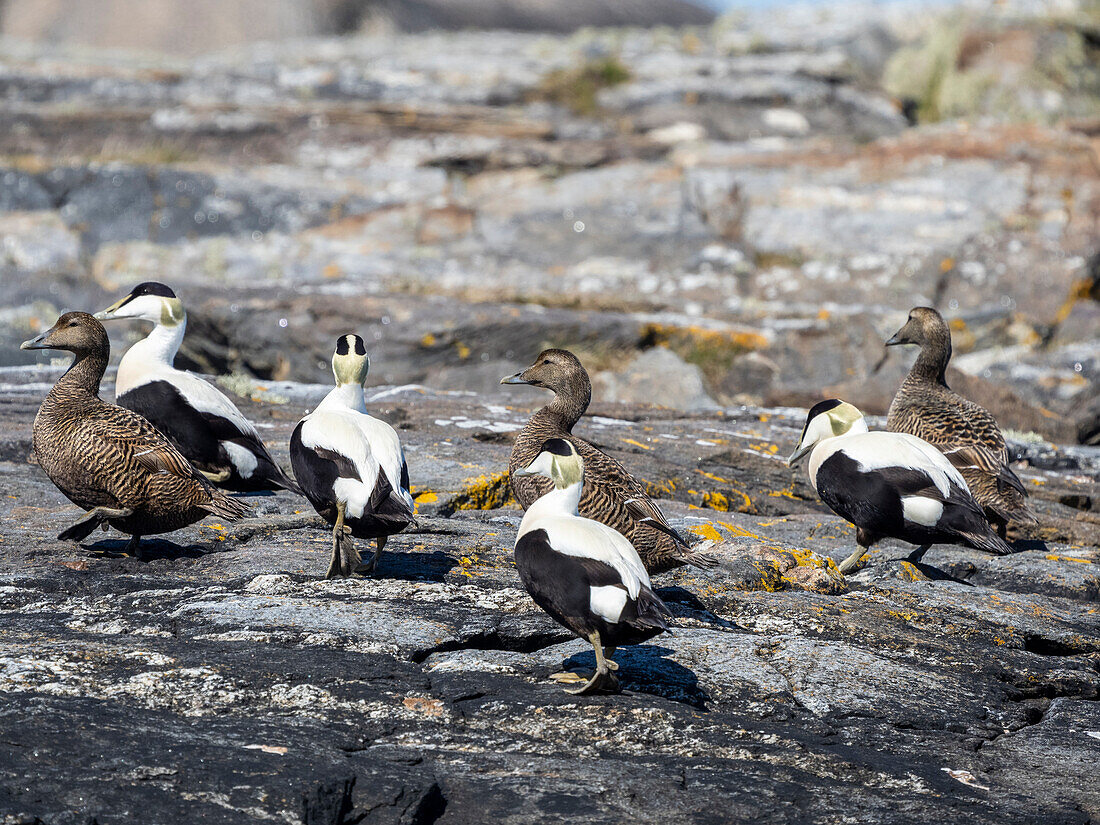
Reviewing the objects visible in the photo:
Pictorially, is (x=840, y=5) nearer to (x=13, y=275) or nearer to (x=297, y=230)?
(x=297, y=230)

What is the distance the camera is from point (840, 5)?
88.9 ft

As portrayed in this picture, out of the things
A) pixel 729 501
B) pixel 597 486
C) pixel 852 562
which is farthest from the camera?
pixel 729 501

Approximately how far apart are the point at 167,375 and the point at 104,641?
340 cm

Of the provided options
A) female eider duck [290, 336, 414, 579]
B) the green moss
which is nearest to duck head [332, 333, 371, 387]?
female eider duck [290, 336, 414, 579]

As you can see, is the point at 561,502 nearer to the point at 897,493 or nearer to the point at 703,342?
the point at 897,493

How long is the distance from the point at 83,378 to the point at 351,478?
2000mm

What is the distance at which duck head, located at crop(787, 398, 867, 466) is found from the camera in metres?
7.05

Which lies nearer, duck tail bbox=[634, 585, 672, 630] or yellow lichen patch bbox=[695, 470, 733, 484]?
duck tail bbox=[634, 585, 672, 630]

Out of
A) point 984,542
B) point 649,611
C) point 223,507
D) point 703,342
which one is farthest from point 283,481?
point 703,342

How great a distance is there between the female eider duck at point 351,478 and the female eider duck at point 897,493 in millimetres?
2717

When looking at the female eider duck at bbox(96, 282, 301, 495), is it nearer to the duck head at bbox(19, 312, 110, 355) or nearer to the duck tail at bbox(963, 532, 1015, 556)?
the duck head at bbox(19, 312, 110, 355)

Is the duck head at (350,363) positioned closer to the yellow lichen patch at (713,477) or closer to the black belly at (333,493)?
the black belly at (333,493)

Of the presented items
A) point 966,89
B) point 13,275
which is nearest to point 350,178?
point 13,275

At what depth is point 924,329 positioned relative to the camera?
9688mm
